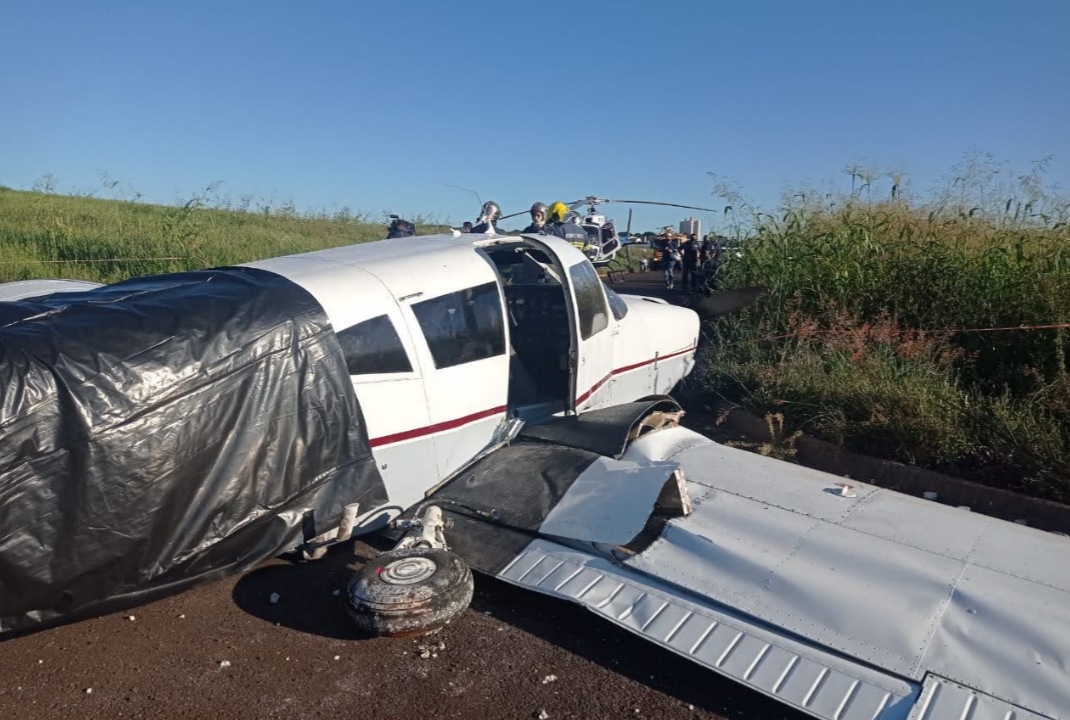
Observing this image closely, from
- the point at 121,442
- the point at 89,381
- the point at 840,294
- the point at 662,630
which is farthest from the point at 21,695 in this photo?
the point at 840,294

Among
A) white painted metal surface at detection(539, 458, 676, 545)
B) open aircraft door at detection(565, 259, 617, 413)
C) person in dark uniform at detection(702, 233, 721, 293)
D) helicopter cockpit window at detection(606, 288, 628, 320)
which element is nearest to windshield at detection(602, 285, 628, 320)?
helicopter cockpit window at detection(606, 288, 628, 320)

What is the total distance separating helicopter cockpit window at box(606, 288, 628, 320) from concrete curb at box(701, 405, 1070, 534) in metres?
1.49

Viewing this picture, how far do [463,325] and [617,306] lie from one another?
2.20m

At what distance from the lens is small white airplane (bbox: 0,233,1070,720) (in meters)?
3.54

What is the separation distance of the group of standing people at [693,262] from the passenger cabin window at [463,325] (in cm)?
748

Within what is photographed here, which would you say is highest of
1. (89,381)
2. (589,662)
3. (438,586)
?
(89,381)

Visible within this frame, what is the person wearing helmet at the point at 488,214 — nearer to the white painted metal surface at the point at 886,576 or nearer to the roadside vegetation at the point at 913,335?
the roadside vegetation at the point at 913,335

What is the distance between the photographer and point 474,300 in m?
5.71

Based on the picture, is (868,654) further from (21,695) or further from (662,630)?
(21,695)

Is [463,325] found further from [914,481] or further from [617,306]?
[914,481]

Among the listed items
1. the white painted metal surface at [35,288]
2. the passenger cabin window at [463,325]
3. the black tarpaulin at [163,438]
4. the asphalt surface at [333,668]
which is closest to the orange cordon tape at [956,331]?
the passenger cabin window at [463,325]

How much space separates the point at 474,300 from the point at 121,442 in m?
2.58

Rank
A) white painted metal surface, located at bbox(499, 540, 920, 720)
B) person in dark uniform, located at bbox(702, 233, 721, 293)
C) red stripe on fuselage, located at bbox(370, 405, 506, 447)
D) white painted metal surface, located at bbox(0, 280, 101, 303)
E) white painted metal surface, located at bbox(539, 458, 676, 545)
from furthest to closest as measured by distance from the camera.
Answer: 1. person in dark uniform, located at bbox(702, 233, 721, 293)
2. white painted metal surface, located at bbox(0, 280, 101, 303)
3. red stripe on fuselage, located at bbox(370, 405, 506, 447)
4. white painted metal surface, located at bbox(539, 458, 676, 545)
5. white painted metal surface, located at bbox(499, 540, 920, 720)

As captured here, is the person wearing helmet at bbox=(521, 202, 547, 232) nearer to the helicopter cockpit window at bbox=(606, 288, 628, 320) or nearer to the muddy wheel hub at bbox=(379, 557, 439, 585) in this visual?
the helicopter cockpit window at bbox=(606, 288, 628, 320)
